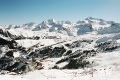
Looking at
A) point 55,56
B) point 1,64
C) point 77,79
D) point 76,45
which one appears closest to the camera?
point 77,79

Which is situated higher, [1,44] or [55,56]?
[1,44]

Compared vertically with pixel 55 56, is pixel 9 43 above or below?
above

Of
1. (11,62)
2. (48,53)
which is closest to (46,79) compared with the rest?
(11,62)

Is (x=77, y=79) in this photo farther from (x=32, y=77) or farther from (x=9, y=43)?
(x=9, y=43)

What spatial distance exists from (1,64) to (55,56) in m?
41.5

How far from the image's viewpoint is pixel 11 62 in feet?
340

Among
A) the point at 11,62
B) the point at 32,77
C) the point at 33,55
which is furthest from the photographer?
the point at 33,55

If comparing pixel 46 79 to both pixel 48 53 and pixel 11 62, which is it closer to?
pixel 11 62

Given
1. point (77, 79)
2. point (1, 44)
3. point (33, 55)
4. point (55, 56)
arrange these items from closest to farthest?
point (77, 79) < point (55, 56) < point (33, 55) < point (1, 44)

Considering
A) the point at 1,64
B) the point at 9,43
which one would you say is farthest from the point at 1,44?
the point at 1,64

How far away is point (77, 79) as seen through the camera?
24.6 meters

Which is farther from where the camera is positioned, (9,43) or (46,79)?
(9,43)

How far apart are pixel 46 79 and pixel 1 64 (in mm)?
90549

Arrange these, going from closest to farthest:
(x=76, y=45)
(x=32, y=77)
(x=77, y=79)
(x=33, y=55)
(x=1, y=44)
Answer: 1. (x=77, y=79)
2. (x=32, y=77)
3. (x=33, y=55)
4. (x=76, y=45)
5. (x=1, y=44)
